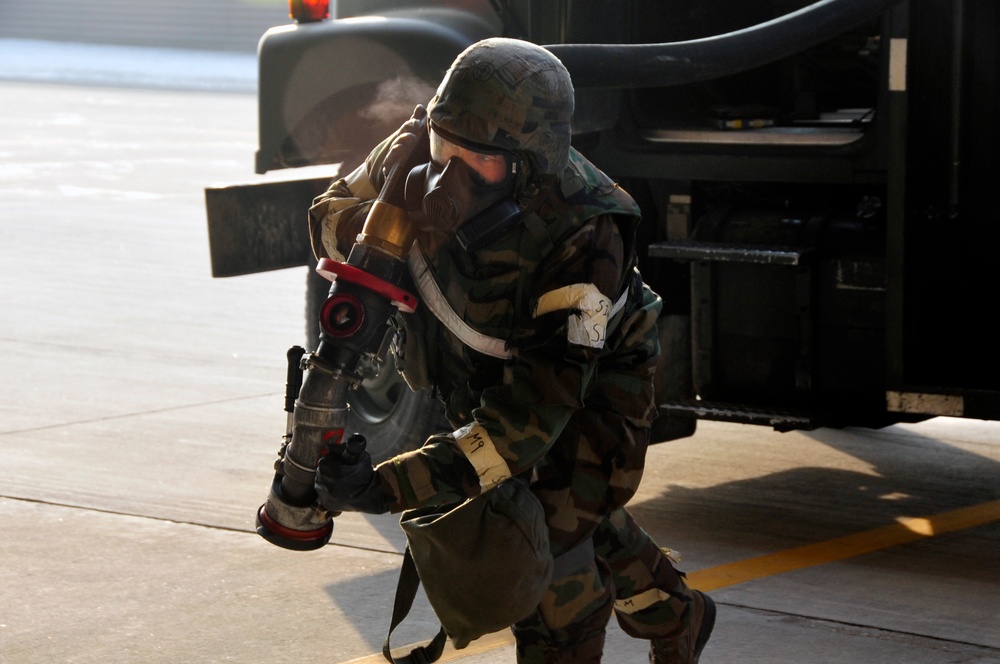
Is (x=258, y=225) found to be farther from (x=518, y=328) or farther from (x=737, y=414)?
(x=518, y=328)

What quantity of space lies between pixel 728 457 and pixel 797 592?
5.86ft

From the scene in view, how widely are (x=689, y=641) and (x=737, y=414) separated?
180 cm

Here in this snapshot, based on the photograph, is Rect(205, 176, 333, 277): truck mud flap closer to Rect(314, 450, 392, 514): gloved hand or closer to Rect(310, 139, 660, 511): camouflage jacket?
Rect(310, 139, 660, 511): camouflage jacket

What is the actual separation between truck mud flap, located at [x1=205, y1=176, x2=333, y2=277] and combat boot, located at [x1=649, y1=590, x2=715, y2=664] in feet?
8.58

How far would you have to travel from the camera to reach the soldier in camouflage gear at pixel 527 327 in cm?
323

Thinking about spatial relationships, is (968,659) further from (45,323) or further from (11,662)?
(45,323)

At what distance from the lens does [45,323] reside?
31.6ft

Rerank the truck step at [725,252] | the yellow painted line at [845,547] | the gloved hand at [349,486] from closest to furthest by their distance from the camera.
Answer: the gloved hand at [349,486] < the yellow painted line at [845,547] < the truck step at [725,252]

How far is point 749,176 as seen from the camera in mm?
5750

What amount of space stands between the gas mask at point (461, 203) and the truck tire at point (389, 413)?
2579mm

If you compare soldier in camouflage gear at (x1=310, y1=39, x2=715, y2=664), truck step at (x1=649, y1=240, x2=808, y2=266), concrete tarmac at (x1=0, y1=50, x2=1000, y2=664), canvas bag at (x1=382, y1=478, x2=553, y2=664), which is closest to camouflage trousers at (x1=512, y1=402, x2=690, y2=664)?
soldier in camouflage gear at (x1=310, y1=39, x2=715, y2=664)

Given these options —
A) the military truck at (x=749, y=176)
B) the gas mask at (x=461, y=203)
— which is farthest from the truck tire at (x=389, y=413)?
the gas mask at (x=461, y=203)

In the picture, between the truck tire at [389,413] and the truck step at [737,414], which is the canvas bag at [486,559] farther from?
the truck tire at [389,413]

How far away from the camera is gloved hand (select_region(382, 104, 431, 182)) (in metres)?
3.36
